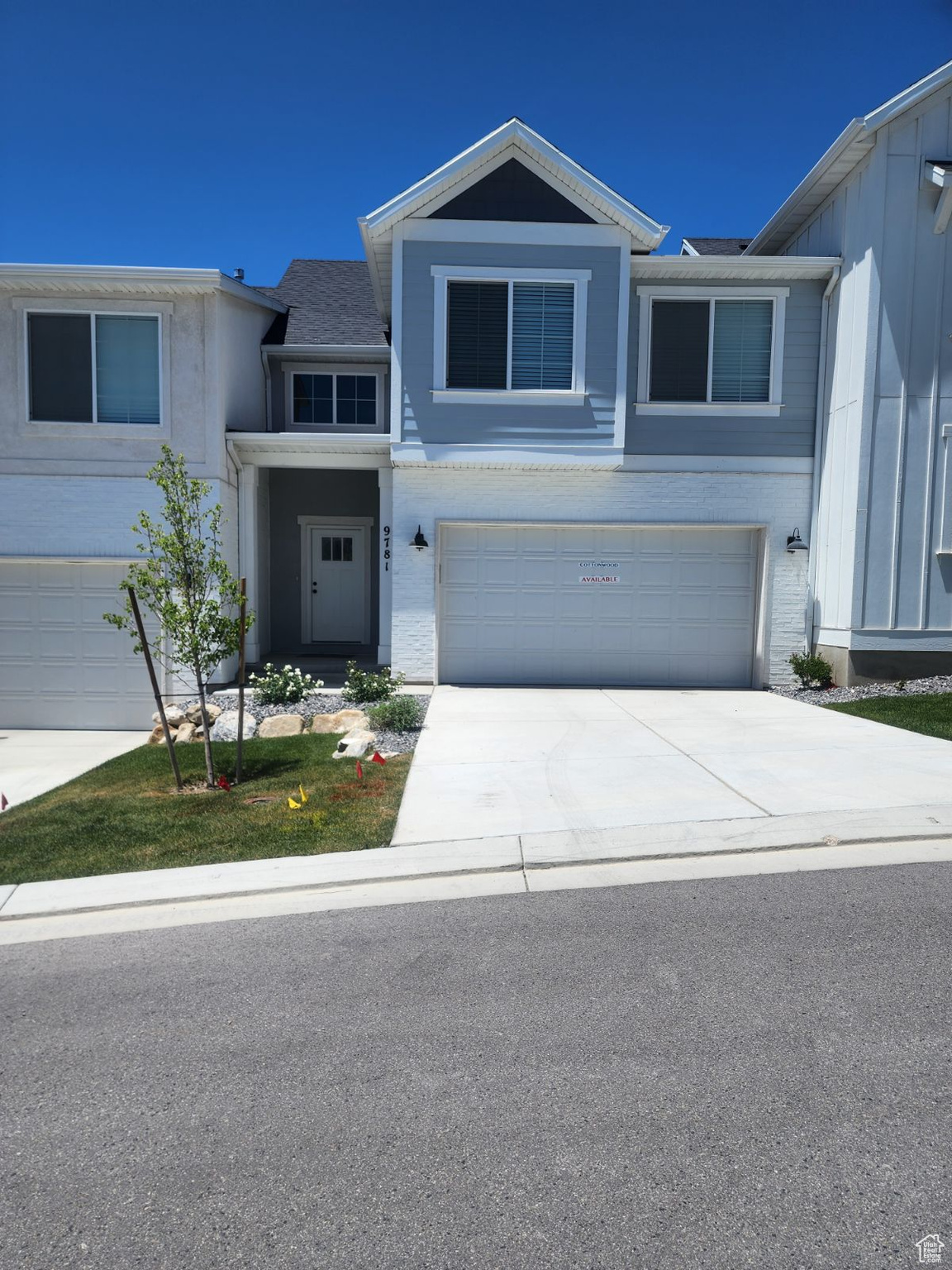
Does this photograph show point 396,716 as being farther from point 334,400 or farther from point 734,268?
point 334,400

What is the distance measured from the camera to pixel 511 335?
12.2 meters

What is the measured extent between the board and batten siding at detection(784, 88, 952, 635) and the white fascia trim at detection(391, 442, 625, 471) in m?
3.44

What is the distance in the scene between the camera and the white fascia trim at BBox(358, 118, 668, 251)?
11680 mm

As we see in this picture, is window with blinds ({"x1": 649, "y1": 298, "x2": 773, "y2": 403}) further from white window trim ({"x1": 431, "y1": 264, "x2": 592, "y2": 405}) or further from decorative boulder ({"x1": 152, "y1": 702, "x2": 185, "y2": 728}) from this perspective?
decorative boulder ({"x1": 152, "y1": 702, "x2": 185, "y2": 728})

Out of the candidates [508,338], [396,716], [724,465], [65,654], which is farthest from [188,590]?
[724,465]

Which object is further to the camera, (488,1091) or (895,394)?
(895,394)

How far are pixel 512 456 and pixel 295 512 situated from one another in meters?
6.16

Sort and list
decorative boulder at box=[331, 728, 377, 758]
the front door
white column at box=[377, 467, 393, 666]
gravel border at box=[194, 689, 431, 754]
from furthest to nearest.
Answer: the front door → white column at box=[377, 467, 393, 666] → gravel border at box=[194, 689, 431, 754] → decorative boulder at box=[331, 728, 377, 758]

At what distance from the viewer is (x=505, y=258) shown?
39.8 feet

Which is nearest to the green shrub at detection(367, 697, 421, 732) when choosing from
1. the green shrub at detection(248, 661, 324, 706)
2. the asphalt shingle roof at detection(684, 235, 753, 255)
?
the green shrub at detection(248, 661, 324, 706)

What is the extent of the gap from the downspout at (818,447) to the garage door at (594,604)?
0.84m

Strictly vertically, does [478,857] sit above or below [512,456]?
below

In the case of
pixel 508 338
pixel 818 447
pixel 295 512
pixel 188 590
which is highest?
pixel 508 338

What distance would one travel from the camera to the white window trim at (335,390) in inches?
619
